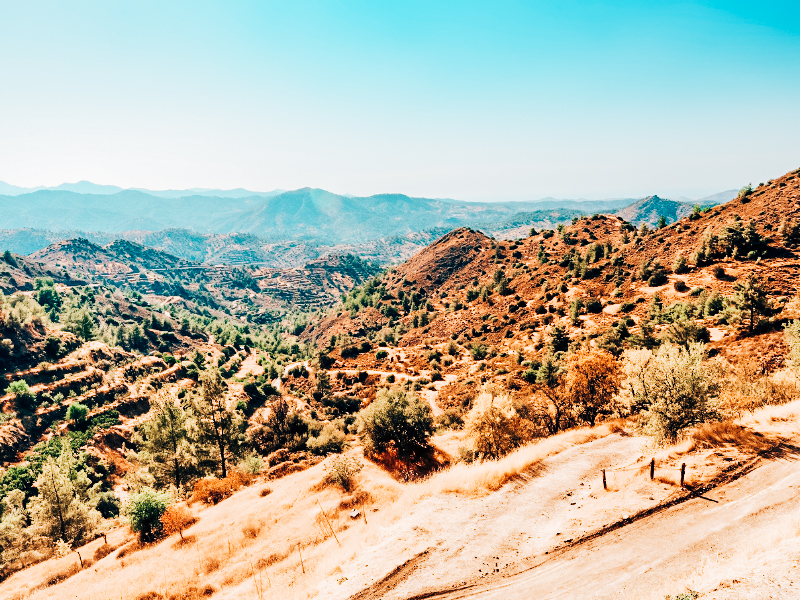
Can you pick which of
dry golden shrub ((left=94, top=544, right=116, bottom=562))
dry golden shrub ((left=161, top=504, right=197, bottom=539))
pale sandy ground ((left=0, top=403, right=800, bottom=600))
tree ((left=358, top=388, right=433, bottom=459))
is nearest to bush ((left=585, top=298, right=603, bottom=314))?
pale sandy ground ((left=0, top=403, right=800, bottom=600))

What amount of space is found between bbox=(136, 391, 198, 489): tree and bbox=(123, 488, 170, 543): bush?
12.9 metres

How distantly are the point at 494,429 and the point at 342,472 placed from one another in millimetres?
12783


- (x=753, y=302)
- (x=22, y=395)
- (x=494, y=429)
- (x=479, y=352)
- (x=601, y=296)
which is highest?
(x=753, y=302)

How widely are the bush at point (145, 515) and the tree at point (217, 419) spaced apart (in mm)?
12058

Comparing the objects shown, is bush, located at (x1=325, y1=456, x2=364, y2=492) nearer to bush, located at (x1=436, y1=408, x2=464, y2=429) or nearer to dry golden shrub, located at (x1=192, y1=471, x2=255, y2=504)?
dry golden shrub, located at (x1=192, y1=471, x2=255, y2=504)

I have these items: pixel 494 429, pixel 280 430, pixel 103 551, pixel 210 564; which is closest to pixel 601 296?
pixel 494 429

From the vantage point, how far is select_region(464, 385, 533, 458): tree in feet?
93.8

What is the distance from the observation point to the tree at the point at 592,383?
107 feet

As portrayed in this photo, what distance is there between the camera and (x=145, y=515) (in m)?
24.5

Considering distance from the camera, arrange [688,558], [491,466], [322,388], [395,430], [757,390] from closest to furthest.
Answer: [688,558], [491,466], [757,390], [395,430], [322,388]

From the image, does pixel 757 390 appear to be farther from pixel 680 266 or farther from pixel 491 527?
pixel 680 266

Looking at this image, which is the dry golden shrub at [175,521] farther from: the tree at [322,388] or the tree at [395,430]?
the tree at [322,388]

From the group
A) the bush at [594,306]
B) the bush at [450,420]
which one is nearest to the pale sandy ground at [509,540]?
the bush at [450,420]

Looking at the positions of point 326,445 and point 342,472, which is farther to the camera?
point 326,445
